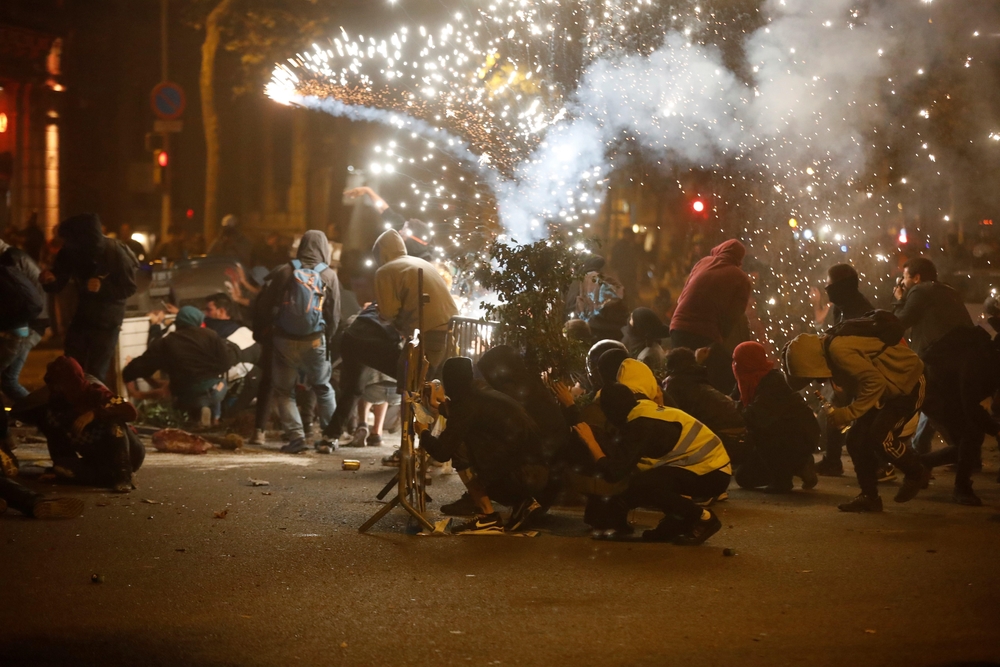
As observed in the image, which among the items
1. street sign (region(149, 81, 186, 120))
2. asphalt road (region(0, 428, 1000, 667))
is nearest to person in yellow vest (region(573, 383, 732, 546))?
asphalt road (region(0, 428, 1000, 667))

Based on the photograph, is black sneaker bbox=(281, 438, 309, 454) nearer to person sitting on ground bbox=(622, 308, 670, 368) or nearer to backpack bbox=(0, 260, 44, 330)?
Answer: backpack bbox=(0, 260, 44, 330)

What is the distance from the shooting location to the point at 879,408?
310 inches

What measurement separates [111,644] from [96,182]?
97.1 ft

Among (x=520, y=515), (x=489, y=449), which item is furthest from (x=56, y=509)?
(x=520, y=515)

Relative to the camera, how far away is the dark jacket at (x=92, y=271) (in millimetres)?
10055

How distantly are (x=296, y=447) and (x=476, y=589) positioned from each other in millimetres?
4991

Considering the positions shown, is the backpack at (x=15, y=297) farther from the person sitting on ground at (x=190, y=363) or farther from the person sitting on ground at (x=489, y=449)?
the person sitting on ground at (x=489, y=449)

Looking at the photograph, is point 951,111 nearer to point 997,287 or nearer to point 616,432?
point 997,287

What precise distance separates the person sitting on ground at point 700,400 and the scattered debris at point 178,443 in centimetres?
432

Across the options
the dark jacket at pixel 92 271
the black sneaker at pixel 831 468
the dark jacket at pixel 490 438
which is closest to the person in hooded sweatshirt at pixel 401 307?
the dark jacket at pixel 92 271

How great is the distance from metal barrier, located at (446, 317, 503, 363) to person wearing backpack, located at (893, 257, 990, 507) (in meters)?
3.40

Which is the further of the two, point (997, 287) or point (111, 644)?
point (997, 287)

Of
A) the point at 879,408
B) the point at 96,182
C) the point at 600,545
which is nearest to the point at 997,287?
the point at 879,408

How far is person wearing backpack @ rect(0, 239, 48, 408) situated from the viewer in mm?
9633
